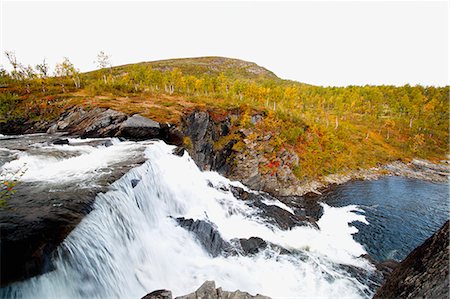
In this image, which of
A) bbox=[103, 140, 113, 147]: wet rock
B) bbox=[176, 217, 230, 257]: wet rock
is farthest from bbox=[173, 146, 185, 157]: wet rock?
bbox=[176, 217, 230, 257]: wet rock

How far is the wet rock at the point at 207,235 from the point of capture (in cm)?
1652

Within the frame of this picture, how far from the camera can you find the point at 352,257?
65.2 feet

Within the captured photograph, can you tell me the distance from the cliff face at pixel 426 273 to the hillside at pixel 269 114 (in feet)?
91.3

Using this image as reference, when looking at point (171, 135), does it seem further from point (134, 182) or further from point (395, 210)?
point (395, 210)

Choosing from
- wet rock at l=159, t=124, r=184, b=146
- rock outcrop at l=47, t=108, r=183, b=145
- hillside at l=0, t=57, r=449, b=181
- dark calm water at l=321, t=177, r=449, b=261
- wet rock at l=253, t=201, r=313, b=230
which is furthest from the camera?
hillside at l=0, t=57, r=449, b=181

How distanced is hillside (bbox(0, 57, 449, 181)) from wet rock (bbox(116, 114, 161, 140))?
289cm

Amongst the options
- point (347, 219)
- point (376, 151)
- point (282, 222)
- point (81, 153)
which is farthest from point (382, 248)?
point (376, 151)

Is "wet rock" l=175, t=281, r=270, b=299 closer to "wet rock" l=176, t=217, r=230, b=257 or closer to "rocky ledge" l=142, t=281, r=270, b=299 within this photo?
"rocky ledge" l=142, t=281, r=270, b=299

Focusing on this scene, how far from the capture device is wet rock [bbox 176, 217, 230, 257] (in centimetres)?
1652

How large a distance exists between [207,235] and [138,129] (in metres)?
17.0

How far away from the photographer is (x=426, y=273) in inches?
272

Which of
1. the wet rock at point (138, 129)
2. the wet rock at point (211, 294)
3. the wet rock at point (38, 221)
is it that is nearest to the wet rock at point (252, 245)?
the wet rock at point (211, 294)

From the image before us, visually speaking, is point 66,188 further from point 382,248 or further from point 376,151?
point 376,151

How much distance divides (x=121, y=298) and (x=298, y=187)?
37.3 m
